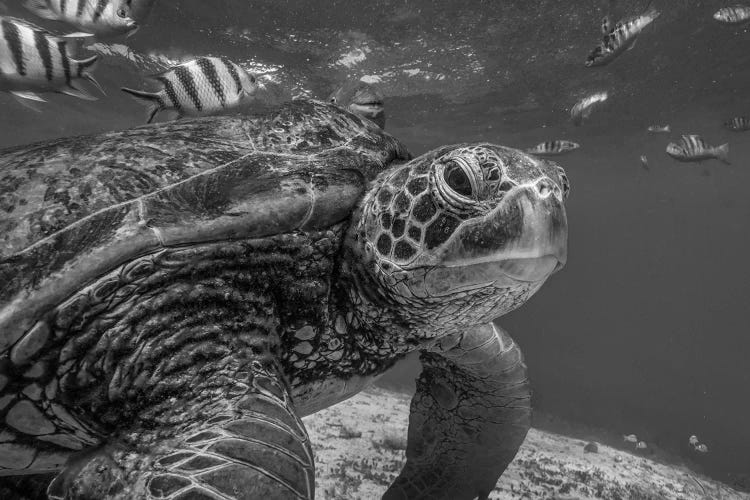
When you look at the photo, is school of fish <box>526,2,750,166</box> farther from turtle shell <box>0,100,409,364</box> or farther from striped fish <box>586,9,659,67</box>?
turtle shell <box>0,100,409,364</box>

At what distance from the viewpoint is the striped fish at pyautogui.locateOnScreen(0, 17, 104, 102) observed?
3250mm

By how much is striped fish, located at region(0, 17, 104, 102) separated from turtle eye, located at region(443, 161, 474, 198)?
2.88 m

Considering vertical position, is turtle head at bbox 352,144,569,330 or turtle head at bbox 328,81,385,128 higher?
turtle head at bbox 328,81,385,128

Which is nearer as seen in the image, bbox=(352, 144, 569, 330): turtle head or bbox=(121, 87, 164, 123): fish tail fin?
bbox=(352, 144, 569, 330): turtle head

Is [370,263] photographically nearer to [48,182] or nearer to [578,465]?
[48,182]

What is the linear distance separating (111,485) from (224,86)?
3.25 meters

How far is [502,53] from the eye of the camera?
14.0m

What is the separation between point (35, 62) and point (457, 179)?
3524 millimetres

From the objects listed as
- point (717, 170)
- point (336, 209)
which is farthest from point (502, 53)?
point (717, 170)

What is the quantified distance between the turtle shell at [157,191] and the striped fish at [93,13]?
91.8 inches

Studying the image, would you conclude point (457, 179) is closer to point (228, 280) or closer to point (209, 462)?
point (228, 280)

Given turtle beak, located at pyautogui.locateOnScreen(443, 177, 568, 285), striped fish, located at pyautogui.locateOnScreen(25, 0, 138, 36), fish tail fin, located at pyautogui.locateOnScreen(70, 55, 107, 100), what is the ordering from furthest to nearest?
striped fish, located at pyautogui.locateOnScreen(25, 0, 138, 36), fish tail fin, located at pyautogui.locateOnScreen(70, 55, 107, 100), turtle beak, located at pyautogui.locateOnScreen(443, 177, 568, 285)

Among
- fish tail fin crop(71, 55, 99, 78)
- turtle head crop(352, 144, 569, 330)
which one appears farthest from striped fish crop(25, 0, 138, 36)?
turtle head crop(352, 144, 569, 330)

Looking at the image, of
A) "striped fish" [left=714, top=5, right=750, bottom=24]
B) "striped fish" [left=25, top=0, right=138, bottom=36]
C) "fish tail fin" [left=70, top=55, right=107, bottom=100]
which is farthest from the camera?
"striped fish" [left=714, top=5, right=750, bottom=24]
